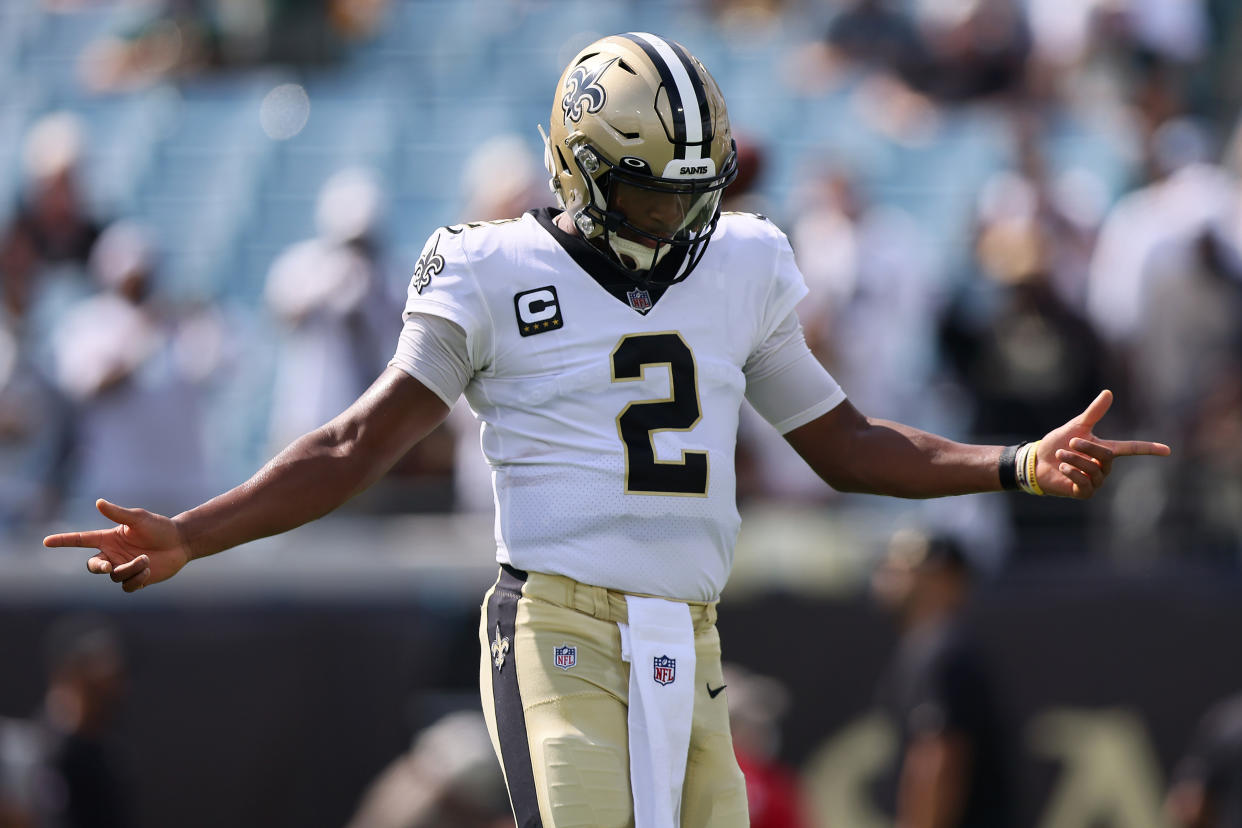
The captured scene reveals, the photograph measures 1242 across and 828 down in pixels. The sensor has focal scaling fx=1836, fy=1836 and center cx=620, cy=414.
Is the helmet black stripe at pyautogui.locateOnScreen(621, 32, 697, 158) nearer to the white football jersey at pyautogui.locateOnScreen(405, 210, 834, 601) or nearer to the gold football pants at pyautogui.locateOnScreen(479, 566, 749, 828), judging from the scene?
the white football jersey at pyautogui.locateOnScreen(405, 210, 834, 601)

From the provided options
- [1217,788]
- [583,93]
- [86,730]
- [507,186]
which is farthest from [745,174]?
[86,730]

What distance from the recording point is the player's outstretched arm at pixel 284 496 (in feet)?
10.8

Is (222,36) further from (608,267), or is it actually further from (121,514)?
(121,514)

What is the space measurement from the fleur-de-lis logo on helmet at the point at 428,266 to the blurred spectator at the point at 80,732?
436 centimetres

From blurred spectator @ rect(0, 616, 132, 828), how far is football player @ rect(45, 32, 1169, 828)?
4287 millimetres

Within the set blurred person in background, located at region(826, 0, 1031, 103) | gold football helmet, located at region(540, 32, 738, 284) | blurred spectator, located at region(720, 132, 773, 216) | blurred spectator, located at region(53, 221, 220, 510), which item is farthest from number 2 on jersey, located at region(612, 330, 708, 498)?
blurred person in background, located at region(826, 0, 1031, 103)

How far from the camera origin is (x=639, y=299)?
11.5ft

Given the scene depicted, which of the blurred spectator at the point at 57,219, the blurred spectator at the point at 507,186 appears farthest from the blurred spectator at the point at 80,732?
the blurred spectator at the point at 57,219

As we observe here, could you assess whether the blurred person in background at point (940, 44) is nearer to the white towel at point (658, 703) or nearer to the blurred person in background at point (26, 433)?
the blurred person in background at point (26, 433)

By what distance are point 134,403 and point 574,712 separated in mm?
5539

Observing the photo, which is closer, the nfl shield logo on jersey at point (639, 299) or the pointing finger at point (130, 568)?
the pointing finger at point (130, 568)

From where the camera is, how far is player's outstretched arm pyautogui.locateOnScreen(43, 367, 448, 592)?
10.8 ft

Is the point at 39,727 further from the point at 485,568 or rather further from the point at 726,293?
the point at 726,293

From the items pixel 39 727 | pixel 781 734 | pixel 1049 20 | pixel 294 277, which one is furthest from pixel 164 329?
pixel 1049 20
